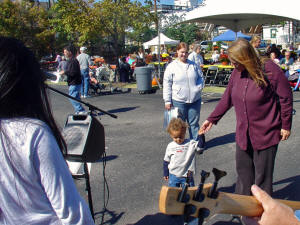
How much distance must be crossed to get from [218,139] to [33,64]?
5.61m

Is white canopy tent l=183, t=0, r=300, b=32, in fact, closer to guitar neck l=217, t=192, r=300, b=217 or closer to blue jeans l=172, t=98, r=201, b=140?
blue jeans l=172, t=98, r=201, b=140

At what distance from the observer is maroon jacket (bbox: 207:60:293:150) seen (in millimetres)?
3080

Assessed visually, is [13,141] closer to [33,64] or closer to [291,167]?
[33,64]

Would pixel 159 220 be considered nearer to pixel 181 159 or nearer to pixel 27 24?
pixel 181 159

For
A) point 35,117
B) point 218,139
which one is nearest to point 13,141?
point 35,117

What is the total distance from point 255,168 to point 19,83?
257 cm

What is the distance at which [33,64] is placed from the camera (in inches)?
52.1

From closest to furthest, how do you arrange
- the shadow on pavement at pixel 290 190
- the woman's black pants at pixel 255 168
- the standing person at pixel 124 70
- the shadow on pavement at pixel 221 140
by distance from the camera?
1. the woman's black pants at pixel 255 168
2. the shadow on pavement at pixel 290 190
3. the shadow on pavement at pixel 221 140
4. the standing person at pixel 124 70

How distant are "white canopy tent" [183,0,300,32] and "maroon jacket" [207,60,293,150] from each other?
9794 millimetres

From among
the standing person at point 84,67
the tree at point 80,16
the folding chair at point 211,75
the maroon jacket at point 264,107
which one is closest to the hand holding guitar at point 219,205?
the maroon jacket at point 264,107

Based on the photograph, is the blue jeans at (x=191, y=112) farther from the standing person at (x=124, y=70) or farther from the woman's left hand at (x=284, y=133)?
the standing person at (x=124, y=70)

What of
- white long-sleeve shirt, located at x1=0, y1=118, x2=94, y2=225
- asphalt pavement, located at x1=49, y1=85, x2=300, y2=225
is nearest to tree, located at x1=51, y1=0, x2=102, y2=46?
asphalt pavement, located at x1=49, y1=85, x2=300, y2=225

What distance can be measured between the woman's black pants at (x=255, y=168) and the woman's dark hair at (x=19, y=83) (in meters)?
2.34

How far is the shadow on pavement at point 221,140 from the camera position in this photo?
20.6 ft
